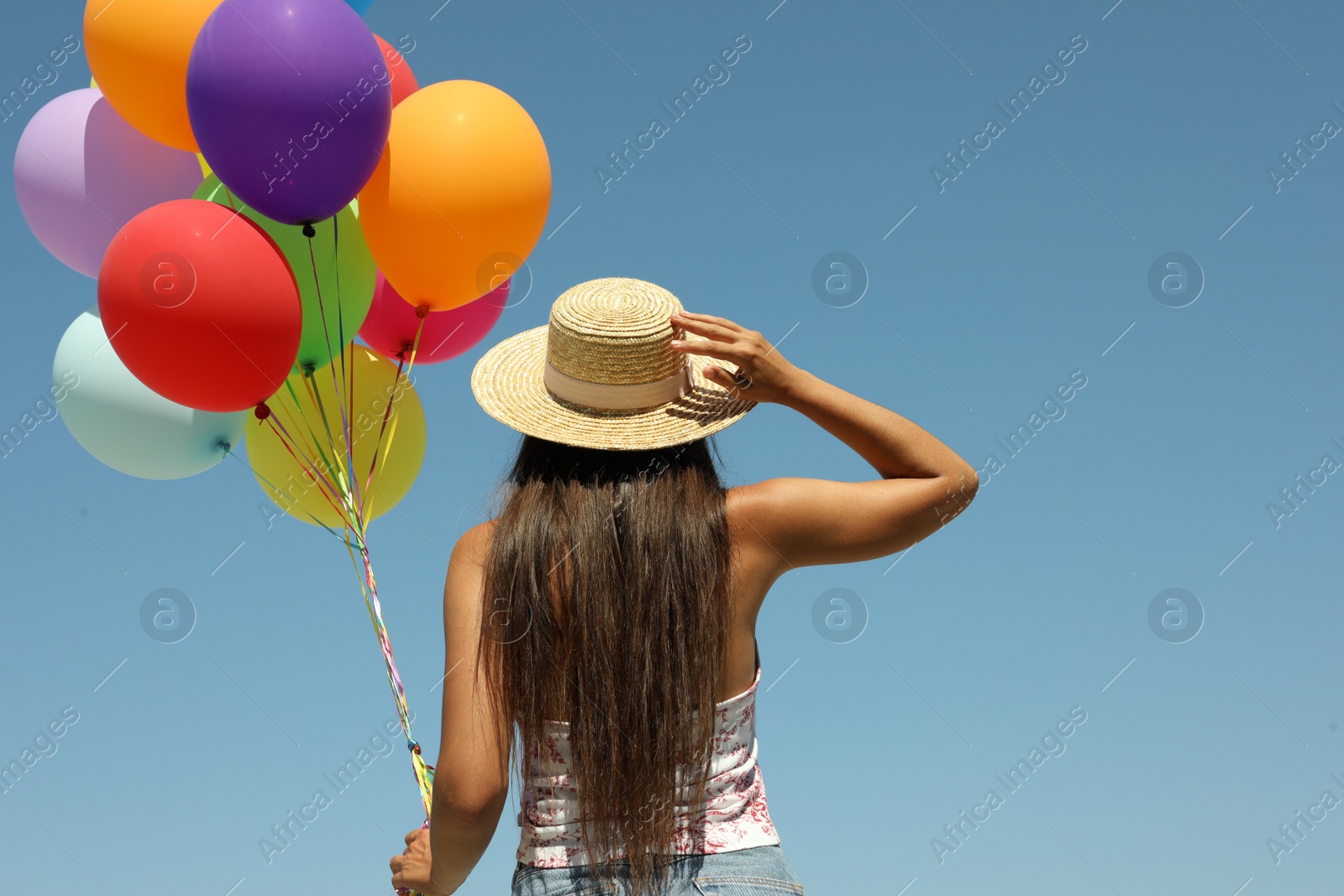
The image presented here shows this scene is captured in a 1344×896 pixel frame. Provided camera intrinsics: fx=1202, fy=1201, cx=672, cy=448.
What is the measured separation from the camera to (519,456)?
87.7 inches

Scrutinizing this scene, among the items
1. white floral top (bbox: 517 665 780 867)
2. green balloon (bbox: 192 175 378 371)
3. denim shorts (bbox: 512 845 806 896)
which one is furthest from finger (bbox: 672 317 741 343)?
green balloon (bbox: 192 175 378 371)

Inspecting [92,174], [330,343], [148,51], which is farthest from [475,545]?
[92,174]

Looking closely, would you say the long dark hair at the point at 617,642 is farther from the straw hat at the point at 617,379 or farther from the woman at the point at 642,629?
the straw hat at the point at 617,379

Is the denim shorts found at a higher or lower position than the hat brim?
lower

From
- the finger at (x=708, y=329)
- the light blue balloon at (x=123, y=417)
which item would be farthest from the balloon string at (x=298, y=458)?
the finger at (x=708, y=329)

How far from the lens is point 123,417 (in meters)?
4.11

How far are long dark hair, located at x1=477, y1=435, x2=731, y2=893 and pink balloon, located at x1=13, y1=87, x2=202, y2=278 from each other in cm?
264

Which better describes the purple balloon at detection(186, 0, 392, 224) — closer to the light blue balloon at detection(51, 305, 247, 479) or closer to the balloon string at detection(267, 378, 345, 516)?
the balloon string at detection(267, 378, 345, 516)

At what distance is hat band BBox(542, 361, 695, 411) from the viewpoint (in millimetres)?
2232

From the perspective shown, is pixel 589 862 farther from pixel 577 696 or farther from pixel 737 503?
pixel 737 503

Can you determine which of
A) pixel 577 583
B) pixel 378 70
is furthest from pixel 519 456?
pixel 378 70

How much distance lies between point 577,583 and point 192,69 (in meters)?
2.33

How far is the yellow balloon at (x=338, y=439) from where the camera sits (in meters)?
4.02

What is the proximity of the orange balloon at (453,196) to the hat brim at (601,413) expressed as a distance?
132 centimetres
